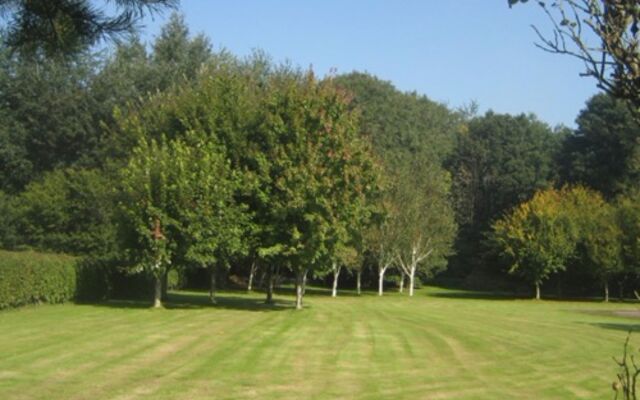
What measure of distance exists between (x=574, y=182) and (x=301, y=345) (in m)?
51.3

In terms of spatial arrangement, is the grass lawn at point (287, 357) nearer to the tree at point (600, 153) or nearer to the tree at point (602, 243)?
the tree at point (602, 243)

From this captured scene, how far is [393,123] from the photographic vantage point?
226ft

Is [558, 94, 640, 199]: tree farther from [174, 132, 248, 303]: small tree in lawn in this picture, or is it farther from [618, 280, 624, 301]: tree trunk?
[174, 132, 248, 303]: small tree in lawn

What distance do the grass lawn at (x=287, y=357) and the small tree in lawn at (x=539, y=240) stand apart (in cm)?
2652

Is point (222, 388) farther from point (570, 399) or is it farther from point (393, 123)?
point (393, 123)

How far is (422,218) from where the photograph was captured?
187 feet

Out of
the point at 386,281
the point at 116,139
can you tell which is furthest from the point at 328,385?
the point at 386,281

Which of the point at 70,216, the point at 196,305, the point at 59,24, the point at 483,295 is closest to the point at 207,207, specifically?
the point at 196,305

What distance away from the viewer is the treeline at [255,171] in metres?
30.5

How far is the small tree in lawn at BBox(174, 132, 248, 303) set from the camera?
29.9 metres

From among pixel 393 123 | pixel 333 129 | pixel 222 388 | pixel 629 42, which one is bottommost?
pixel 222 388

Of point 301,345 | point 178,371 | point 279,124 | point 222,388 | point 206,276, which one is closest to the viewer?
point 222,388

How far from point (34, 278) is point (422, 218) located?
34.0 meters

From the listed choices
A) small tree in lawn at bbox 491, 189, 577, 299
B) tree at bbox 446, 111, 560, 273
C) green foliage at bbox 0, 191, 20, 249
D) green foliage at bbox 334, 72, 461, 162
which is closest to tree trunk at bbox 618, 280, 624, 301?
small tree in lawn at bbox 491, 189, 577, 299
